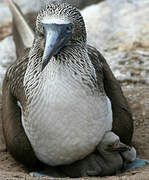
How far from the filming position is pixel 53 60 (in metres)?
4.36

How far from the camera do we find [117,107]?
16.9ft

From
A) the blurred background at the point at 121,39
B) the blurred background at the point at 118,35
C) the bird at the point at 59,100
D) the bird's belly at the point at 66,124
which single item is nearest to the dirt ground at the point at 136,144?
the blurred background at the point at 121,39

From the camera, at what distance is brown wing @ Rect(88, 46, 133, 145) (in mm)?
5039

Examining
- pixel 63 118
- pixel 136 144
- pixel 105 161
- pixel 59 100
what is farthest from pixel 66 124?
pixel 136 144

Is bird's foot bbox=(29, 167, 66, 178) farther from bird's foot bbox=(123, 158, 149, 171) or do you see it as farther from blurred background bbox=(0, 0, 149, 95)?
blurred background bbox=(0, 0, 149, 95)

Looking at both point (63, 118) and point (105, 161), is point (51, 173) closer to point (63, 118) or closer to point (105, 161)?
point (105, 161)

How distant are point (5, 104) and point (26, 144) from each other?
2.51 ft

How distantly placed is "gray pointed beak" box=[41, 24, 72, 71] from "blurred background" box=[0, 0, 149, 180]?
8.21 ft

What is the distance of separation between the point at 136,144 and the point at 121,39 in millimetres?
3161

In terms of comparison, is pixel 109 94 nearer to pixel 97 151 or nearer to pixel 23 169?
Answer: pixel 97 151

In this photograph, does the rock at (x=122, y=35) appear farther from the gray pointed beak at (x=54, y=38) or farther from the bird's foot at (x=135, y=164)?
the gray pointed beak at (x=54, y=38)

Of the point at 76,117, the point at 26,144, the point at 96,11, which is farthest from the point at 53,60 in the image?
the point at 96,11

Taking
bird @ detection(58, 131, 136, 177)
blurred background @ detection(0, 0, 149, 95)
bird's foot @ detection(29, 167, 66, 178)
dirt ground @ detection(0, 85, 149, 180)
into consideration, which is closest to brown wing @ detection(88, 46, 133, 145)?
bird @ detection(58, 131, 136, 177)

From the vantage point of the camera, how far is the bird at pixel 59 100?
4.29 meters
